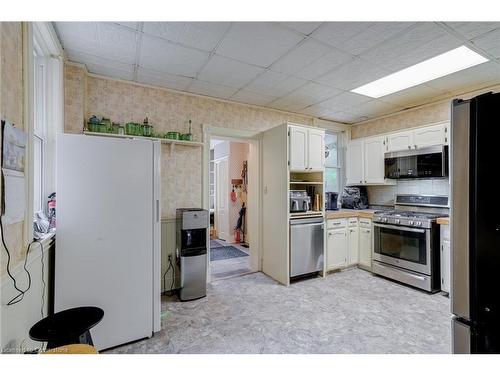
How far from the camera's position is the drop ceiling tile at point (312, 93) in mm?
3176

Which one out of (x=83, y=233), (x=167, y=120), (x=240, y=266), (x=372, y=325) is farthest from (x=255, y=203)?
(x=83, y=233)

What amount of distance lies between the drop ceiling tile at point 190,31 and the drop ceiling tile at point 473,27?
184 cm

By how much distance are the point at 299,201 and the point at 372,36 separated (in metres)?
2.08

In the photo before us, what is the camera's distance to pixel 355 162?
446 centimetres

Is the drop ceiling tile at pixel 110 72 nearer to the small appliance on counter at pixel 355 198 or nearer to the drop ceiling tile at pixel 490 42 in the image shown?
the drop ceiling tile at pixel 490 42

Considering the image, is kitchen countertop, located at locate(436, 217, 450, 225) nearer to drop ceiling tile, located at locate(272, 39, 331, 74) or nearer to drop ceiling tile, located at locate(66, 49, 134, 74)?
drop ceiling tile, located at locate(272, 39, 331, 74)

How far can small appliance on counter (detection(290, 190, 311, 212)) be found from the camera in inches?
135

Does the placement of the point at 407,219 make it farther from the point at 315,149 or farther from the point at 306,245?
the point at 315,149

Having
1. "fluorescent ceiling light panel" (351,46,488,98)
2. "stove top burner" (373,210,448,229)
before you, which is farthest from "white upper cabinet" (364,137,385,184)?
"fluorescent ceiling light panel" (351,46,488,98)

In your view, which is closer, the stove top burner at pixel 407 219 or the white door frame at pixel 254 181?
the stove top burner at pixel 407 219

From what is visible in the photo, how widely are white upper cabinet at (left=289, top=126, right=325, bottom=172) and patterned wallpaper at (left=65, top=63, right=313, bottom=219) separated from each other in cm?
79

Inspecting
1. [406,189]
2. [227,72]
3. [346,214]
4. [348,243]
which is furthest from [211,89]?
[406,189]

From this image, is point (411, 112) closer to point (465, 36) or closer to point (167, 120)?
point (465, 36)

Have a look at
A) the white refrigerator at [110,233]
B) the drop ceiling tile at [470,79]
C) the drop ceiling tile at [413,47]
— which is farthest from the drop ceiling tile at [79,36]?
the drop ceiling tile at [470,79]
